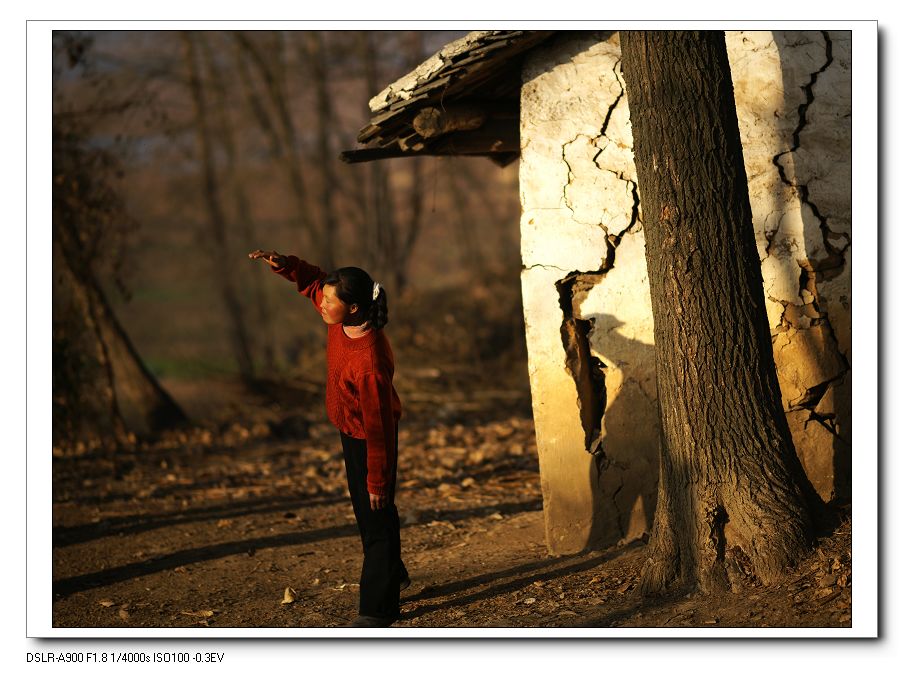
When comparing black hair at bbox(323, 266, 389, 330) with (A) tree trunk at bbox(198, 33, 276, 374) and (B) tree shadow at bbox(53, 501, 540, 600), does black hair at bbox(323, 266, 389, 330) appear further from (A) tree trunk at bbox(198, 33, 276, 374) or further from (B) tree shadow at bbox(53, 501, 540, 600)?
(A) tree trunk at bbox(198, 33, 276, 374)

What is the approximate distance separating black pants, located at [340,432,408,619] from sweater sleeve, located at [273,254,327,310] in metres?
0.77

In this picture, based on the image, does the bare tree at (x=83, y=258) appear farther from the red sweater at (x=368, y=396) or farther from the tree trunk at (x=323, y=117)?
the tree trunk at (x=323, y=117)

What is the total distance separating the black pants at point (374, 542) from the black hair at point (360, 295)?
0.60 metres

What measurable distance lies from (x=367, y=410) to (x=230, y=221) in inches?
819

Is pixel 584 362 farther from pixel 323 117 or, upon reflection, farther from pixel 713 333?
pixel 323 117

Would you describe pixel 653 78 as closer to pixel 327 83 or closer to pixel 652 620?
pixel 652 620

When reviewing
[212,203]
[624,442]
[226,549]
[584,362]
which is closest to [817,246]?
[584,362]

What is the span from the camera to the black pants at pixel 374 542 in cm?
464

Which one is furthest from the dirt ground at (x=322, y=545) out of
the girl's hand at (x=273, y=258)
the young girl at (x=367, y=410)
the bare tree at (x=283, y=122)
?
the bare tree at (x=283, y=122)

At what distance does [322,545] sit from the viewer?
6703 millimetres

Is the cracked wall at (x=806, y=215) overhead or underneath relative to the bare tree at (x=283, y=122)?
underneath

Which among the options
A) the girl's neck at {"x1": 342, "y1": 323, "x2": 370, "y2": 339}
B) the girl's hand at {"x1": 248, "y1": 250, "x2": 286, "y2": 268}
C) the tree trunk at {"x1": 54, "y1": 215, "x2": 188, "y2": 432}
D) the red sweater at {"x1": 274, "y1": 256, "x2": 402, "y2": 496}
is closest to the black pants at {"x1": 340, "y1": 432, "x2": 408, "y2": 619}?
the red sweater at {"x1": 274, "y1": 256, "x2": 402, "y2": 496}
